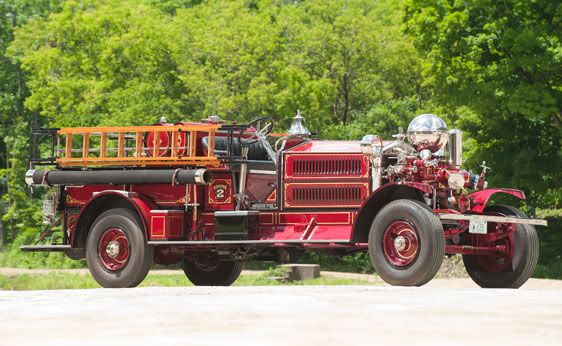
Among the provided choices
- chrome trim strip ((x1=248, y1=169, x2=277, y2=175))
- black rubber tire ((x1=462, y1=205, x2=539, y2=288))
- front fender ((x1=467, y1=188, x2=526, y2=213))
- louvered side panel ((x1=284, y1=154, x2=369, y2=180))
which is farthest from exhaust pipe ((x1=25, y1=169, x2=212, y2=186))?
black rubber tire ((x1=462, y1=205, x2=539, y2=288))

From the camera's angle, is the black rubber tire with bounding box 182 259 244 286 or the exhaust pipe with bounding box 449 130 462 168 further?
the black rubber tire with bounding box 182 259 244 286

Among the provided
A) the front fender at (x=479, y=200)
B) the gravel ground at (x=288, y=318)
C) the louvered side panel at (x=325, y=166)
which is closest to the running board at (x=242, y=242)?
the louvered side panel at (x=325, y=166)

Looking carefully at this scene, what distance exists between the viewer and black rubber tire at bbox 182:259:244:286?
20078mm

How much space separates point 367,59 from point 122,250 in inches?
1218

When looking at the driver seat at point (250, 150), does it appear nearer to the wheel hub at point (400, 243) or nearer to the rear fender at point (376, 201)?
the rear fender at point (376, 201)

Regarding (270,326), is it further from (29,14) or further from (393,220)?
(29,14)

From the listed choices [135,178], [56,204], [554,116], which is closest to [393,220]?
[135,178]

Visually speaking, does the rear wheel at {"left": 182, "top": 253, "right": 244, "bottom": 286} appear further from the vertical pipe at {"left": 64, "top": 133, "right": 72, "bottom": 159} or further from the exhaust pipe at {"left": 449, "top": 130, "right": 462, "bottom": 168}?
the exhaust pipe at {"left": 449, "top": 130, "right": 462, "bottom": 168}

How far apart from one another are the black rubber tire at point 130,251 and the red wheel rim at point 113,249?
0.18ft

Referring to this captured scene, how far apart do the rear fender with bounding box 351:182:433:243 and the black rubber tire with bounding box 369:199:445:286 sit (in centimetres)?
33

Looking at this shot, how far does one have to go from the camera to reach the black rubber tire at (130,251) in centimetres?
1811

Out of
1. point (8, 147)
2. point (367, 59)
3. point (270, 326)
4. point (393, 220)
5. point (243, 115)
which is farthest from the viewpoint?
point (8, 147)

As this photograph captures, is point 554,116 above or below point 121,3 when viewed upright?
below

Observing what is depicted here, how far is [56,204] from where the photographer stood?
63.4ft
